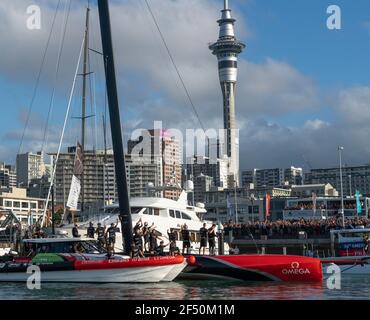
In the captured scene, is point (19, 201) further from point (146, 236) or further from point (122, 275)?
point (122, 275)

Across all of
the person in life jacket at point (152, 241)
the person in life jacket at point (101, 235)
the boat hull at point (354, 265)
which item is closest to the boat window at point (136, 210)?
the person in life jacket at point (101, 235)

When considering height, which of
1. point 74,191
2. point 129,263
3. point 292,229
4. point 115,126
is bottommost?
point 129,263

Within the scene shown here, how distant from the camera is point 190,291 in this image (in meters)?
20.0

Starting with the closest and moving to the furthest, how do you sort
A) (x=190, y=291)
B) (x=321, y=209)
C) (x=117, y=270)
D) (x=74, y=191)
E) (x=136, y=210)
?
(x=190, y=291), (x=117, y=270), (x=74, y=191), (x=136, y=210), (x=321, y=209)

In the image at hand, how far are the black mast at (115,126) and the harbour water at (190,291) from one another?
2.44 meters

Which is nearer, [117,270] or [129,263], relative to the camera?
[129,263]

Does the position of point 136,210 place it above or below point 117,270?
above

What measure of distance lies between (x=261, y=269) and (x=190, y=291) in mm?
3985

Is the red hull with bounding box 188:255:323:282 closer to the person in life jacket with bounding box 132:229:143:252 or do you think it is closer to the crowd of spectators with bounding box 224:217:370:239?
the person in life jacket with bounding box 132:229:143:252

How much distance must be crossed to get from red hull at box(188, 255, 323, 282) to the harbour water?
0.41 metres

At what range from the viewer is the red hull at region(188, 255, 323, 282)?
75.3 feet

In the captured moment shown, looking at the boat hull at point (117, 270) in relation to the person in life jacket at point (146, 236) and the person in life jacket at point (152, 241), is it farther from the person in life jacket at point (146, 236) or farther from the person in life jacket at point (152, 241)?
the person in life jacket at point (146, 236)

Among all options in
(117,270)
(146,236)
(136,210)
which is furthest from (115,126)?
(136,210)
